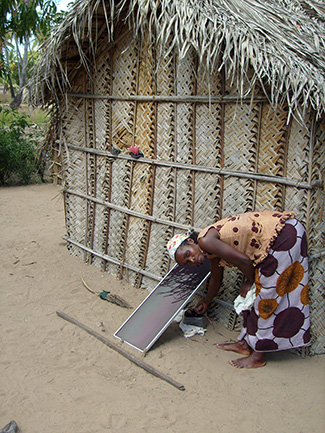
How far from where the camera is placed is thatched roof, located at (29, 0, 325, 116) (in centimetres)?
293

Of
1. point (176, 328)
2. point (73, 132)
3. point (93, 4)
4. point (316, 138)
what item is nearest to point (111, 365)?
point (176, 328)

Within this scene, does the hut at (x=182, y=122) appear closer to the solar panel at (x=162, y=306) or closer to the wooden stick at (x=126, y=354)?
the solar panel at (x=162, y=306)

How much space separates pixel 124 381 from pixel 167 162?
200 centimetres

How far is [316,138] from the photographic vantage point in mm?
3025

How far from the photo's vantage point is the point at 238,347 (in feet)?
11.3

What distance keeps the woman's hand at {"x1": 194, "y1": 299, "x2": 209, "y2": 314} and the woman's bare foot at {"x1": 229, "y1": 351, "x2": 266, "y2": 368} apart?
583mm

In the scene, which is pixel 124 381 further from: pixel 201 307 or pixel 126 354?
pixel 201 307

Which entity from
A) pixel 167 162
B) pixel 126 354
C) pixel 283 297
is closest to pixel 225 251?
pixel 283 297

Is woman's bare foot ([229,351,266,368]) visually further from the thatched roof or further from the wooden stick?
the thatched roof

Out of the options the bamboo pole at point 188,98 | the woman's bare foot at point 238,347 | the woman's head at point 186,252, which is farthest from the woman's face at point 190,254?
the bamboo pole at point 188,98

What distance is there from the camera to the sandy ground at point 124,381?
2725mm

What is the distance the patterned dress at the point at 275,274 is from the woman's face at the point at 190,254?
228mm

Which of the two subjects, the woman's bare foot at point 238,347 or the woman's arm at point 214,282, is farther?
the woman's arm at point 214,282

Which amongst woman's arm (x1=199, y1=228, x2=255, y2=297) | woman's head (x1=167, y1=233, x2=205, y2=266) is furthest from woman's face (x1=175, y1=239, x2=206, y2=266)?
woman's arm (x1=199, y1=228, x2=255, y2=297)
